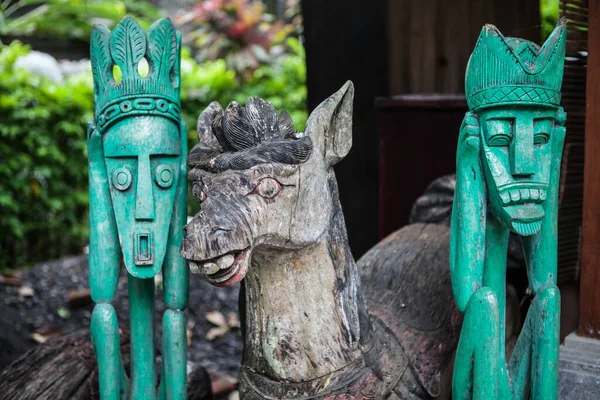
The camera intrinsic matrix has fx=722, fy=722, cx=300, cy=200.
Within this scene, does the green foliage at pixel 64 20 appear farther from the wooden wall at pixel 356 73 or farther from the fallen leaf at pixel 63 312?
the wooden wall at pixel 356 73

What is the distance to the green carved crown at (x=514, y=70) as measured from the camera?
1.87 m

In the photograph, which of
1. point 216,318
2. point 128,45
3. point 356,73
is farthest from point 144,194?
point 216,318

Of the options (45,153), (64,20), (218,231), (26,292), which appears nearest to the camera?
(218,231)

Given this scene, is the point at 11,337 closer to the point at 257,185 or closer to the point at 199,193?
the point at 199,193

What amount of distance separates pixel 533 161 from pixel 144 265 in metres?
1.16

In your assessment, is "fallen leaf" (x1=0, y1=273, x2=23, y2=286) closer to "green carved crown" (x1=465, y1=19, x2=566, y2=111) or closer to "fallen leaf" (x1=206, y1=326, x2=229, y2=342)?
"fallen leaf" (x1=206, y1=326, x2=229, y2=342)

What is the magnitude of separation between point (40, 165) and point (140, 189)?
4.27 m

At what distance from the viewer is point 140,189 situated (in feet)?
7.16

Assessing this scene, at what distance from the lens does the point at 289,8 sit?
11.3 metres

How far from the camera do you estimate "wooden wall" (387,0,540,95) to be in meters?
3.88

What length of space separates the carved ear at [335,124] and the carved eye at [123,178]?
0.61 m

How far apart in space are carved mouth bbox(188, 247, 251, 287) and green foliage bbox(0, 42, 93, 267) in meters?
4.46

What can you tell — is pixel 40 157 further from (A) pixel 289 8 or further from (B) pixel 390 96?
(A) pixel 289 8

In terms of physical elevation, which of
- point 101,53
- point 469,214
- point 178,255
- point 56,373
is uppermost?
point 101,53
